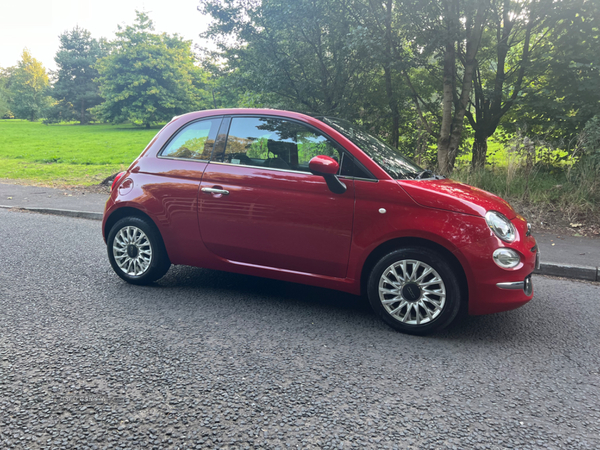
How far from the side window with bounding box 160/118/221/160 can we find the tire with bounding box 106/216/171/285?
2.57 feet

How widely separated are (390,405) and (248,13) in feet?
37.8

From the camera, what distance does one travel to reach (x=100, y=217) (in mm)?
8727

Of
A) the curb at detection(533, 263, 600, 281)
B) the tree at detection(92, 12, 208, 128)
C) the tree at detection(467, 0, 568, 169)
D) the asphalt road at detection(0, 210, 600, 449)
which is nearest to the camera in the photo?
the asphalt road at detection(0, 210, 600, 449)

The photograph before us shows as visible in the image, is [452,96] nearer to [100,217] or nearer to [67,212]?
[100,217]

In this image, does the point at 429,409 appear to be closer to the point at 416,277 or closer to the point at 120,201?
the point at 416,277

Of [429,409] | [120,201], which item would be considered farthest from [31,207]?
[429,409]

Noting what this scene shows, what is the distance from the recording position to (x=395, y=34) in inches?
408

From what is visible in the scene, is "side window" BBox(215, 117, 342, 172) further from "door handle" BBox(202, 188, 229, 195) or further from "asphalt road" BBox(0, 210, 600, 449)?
"asphalt road" BBox(0, 210, 600, 449)

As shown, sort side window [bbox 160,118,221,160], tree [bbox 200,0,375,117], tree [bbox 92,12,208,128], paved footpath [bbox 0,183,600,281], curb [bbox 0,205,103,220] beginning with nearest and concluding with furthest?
side window [bbox 160,118,221,160] < paved footpath [bbox 0,183,600,281] < curb [bbox 0,205,103,220] < tree [bbox 200,0,375,117] < tree [bbox 92,12,208,128]

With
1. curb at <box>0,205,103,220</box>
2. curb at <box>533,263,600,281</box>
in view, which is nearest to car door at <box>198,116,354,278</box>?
curb at <box>533,263,600,281</box>

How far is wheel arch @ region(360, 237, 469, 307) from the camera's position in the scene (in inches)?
136

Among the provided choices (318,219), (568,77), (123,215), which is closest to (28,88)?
(568,77)

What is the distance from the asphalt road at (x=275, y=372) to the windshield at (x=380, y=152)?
1.32m

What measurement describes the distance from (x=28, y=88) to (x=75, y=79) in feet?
80.5
